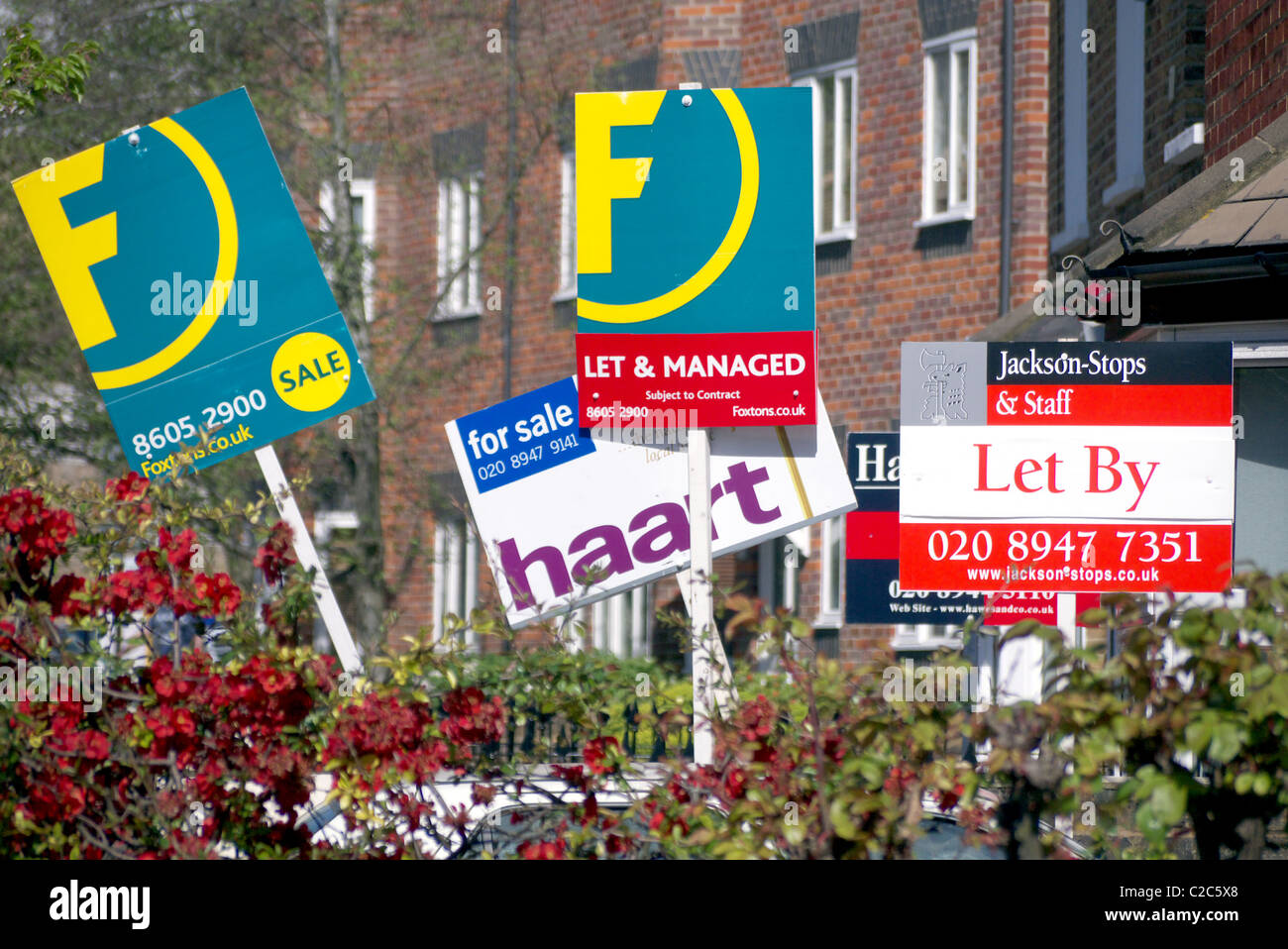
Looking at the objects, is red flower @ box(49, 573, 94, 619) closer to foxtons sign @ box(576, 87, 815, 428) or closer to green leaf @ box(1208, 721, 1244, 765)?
foxtons sign @ box(576, 87, 815, 428)

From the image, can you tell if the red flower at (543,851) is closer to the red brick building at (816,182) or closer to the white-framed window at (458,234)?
the red brick building at (816,182)

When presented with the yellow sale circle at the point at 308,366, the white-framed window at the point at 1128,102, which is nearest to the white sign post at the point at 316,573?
the yellow sale circle at the point at 308,366

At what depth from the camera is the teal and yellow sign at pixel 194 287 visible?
6234 millimetres

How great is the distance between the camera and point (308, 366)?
6242mm

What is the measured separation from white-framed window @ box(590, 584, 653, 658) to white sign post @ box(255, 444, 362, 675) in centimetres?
1252

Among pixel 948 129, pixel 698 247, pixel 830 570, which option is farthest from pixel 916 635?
pixel 698 247

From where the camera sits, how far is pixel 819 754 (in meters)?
3.92

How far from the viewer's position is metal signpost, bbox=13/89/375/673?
245 inches

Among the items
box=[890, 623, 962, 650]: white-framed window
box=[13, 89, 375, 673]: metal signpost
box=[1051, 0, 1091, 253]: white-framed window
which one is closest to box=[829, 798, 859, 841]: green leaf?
box=[13, 89, 375, 673]: metal signpost

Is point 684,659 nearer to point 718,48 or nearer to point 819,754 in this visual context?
point 718,48

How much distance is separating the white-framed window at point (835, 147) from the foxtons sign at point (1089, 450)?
10224mm

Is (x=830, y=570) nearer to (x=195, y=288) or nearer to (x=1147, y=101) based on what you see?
(x=1147, y=101)

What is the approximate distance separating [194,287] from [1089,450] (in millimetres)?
3543
